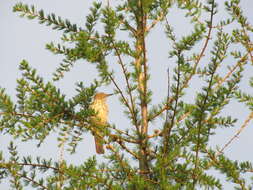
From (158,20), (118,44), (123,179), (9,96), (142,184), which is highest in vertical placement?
(158,20)

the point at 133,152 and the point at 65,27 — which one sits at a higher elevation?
the point at 65,27

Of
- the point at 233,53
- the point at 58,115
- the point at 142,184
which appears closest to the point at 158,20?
the point at 233,53

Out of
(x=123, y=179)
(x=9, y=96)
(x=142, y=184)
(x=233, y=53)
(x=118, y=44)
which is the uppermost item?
(x=233, y=53)

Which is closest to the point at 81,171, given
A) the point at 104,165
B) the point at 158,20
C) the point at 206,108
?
the point at 104,165

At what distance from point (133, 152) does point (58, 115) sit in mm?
681

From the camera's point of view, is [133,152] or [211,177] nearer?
[211,177]

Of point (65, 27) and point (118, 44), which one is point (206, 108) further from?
point (65, 27)

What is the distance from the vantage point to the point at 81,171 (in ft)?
10.5

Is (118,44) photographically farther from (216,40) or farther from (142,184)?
(142,184)

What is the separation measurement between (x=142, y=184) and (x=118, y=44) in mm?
1239

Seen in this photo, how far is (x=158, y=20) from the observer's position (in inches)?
165

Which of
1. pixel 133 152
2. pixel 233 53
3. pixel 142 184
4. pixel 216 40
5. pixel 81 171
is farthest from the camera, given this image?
pixel 233 53

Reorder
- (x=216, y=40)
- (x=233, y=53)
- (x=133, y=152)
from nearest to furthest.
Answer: (x=216, y=40)
(x=133, y=152)
(x=233, y=53)

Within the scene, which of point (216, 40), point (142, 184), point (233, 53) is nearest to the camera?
point (142, 184)
